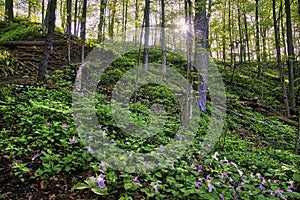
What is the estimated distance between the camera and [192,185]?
237cm

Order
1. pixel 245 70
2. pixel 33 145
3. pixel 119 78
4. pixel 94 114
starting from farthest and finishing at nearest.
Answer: pixel 245 70
pixel 119 78
pixel 94 114
pixel 33 145

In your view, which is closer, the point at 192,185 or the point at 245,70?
the point at 192,185

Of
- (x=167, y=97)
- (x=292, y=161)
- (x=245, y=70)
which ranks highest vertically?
→ (x=245, y=70)

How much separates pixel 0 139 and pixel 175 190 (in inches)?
94.9

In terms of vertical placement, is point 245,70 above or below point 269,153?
above

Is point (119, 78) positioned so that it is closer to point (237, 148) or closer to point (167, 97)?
point (167, 97)

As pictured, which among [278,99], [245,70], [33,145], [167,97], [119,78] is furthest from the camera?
[245,70]

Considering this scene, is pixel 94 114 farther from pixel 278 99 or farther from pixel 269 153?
pixel 278 99

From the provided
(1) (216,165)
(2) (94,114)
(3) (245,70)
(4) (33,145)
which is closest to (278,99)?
(3) (245,70)

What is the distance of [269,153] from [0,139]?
518 centimetres

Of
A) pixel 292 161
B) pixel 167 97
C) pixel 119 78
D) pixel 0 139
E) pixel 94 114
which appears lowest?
pixel 292 161

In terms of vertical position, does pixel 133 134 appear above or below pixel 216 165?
above

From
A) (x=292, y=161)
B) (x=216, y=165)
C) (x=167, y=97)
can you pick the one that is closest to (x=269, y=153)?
(x=292, y=161)

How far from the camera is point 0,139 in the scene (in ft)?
9.09
